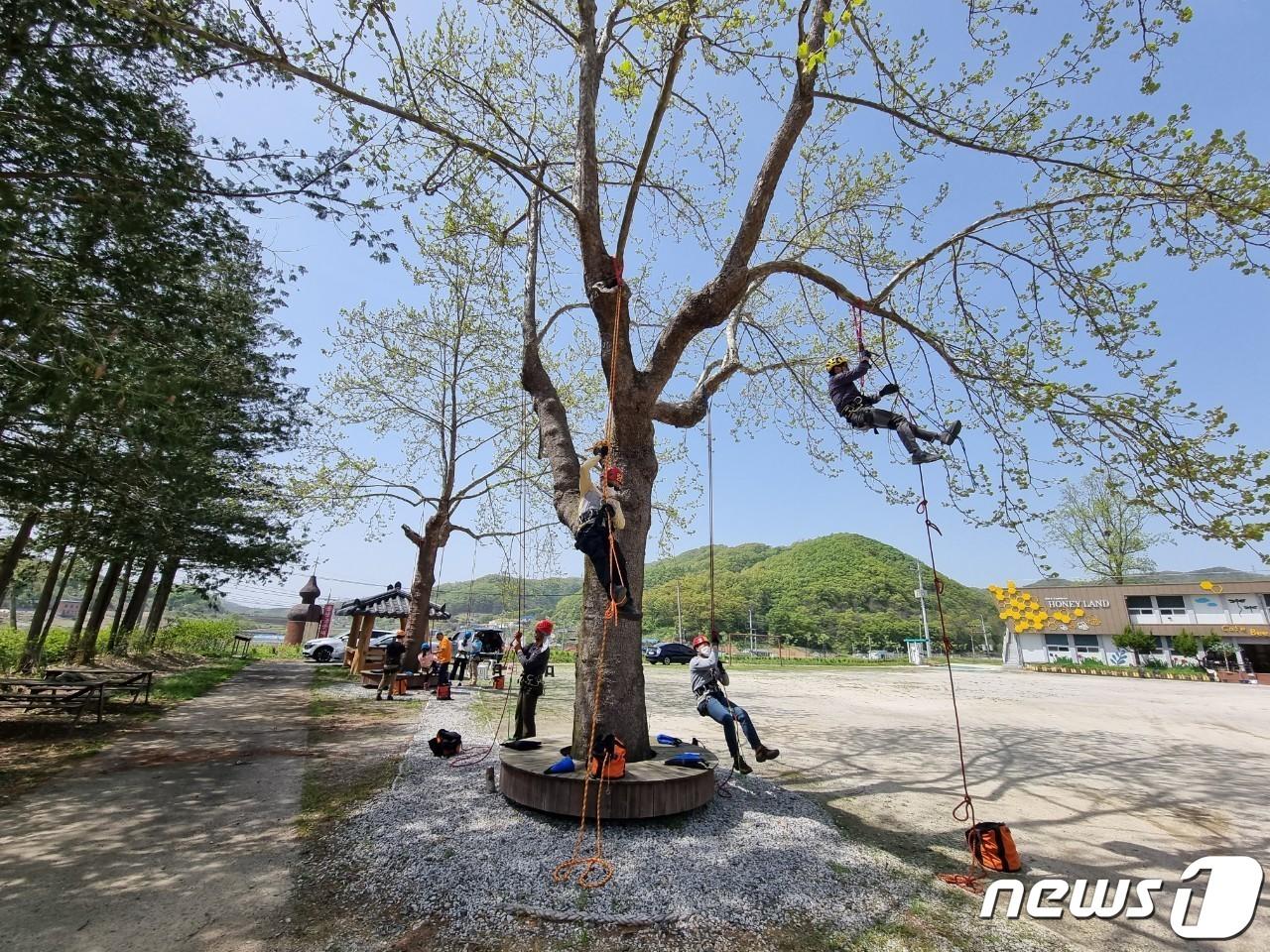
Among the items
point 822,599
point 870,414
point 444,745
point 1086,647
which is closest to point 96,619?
point 444,745

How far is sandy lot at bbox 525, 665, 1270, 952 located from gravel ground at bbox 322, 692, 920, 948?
2.76 feet

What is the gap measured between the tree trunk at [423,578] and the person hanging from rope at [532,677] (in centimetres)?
899

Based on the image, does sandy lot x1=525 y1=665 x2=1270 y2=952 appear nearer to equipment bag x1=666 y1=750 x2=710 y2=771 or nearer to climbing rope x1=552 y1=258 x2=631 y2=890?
equipment bag x1=666 y1=750 x2=710 y2=771

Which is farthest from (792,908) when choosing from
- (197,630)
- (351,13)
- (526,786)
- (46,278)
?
(197,630)

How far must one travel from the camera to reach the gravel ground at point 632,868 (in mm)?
3586

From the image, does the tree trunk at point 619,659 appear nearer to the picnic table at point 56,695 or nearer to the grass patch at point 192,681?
the picnic table at point 56,695

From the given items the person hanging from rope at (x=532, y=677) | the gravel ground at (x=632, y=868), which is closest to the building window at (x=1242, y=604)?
the gravel ground at (x=632, y=868)

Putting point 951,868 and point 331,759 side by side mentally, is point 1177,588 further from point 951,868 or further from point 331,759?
point 331,759

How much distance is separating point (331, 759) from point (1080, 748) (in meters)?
12.6

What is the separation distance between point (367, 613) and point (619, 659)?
49.9 ft

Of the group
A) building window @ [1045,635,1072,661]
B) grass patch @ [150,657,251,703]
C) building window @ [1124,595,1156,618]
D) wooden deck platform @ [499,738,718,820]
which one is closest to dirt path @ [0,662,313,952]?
wooden deck platform @ [499,738,718,820]

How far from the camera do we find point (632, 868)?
165 inches

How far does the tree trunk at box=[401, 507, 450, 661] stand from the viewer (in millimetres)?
15586

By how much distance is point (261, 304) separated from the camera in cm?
1542
